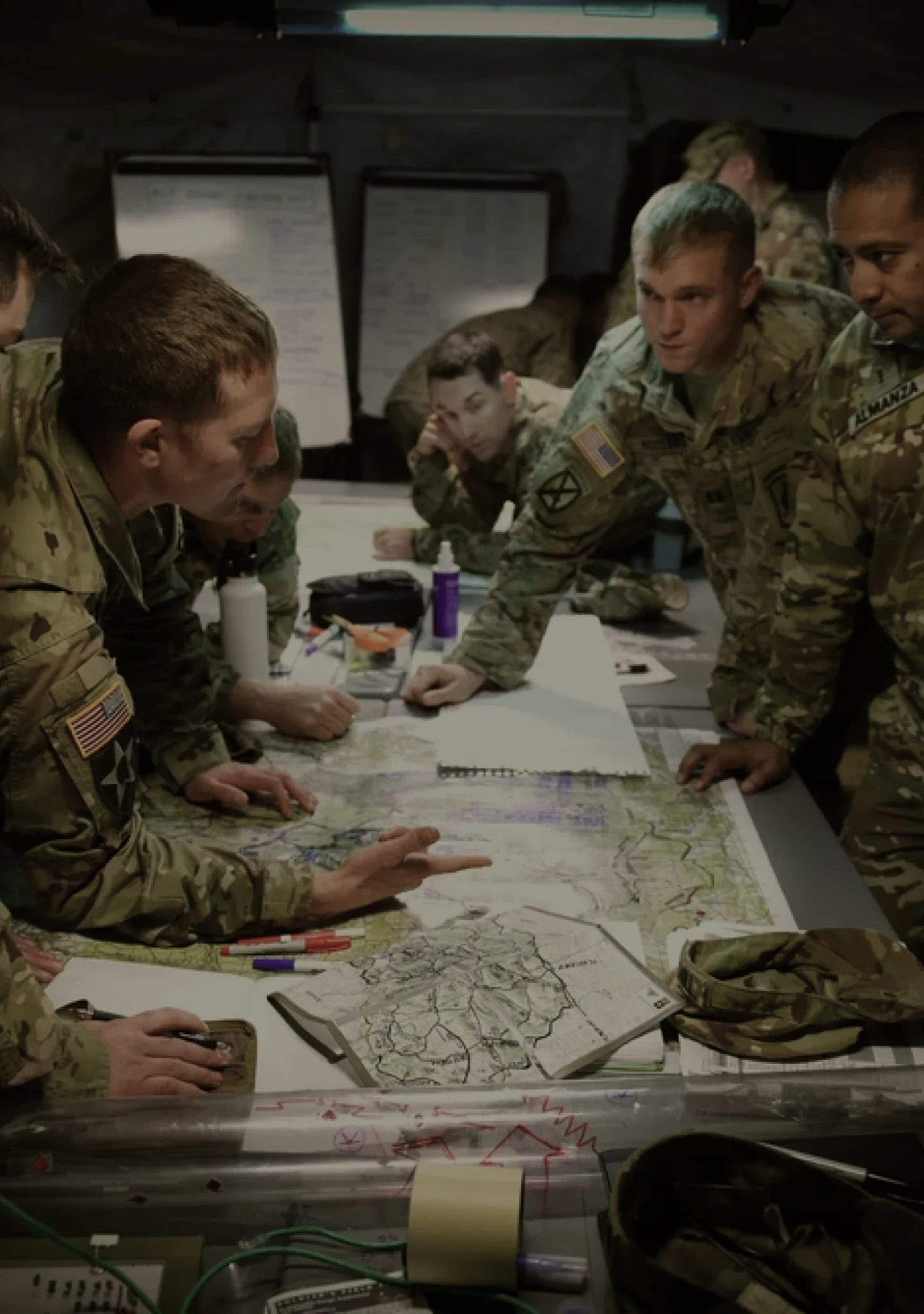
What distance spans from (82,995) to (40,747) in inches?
11.4

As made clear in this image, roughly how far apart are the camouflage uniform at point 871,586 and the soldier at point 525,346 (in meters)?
2.81

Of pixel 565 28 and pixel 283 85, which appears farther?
pixel 283 85

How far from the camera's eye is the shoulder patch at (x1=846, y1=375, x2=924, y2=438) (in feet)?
5.96

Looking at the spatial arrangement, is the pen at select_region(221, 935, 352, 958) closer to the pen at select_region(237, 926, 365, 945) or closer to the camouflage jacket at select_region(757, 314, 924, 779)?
the pen at select_region(237, 926, 365, 945)

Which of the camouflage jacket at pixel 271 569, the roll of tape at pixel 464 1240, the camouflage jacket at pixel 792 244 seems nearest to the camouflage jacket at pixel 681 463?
the camouflage jacket at pixel 271 569

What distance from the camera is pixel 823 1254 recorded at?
0.99 meters

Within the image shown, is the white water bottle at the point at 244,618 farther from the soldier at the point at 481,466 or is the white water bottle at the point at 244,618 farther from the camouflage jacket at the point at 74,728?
the soldier at the point at 481,466

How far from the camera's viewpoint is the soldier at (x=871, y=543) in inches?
67.2

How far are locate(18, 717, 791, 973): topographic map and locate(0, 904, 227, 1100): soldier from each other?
0.20 meters

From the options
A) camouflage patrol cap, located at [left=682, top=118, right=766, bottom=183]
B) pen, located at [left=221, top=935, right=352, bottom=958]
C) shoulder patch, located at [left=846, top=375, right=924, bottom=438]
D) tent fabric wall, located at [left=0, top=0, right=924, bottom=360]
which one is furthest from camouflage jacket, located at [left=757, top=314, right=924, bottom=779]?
tent fabric wall, located at [left=0, top=0, right=924, bottom=360]

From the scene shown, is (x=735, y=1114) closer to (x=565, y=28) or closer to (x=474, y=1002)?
(x=474, y=1002)

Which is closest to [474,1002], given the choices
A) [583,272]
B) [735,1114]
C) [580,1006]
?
[580,1006]

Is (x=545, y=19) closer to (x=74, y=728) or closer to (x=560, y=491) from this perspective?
(x=560, y=491)

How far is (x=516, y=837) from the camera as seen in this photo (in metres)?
1.72
